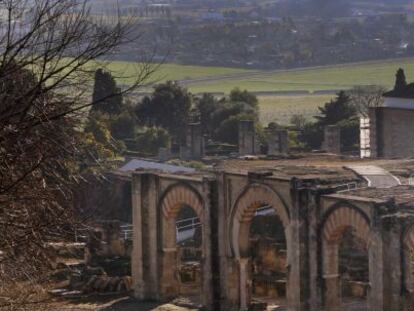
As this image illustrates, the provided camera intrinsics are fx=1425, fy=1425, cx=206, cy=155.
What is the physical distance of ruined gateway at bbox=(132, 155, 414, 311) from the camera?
25047mm

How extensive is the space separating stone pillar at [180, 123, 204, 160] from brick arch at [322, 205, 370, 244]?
24.1m

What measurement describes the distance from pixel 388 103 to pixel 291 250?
1697cm

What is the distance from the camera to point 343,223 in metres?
26.3

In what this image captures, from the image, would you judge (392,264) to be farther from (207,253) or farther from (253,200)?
(207,253)

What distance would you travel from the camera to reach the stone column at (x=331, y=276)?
87.4 feet

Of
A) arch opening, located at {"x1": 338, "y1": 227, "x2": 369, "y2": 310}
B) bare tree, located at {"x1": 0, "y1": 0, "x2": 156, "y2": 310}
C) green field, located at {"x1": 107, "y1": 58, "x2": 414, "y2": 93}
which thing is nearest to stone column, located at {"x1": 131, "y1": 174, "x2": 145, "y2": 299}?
arch opening, located at {"x1": 338, "y1": 227, "x2": 369, "y2": 310}

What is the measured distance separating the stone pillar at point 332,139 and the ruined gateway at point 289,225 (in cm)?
1171

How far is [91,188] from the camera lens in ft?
140

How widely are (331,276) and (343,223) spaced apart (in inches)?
43.1

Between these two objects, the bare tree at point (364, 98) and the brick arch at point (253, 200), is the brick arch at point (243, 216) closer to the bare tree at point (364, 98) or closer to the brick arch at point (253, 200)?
the brick arch at point (253, 200)

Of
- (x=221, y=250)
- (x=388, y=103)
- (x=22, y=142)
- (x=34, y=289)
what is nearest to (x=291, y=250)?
(x=221, y=250)

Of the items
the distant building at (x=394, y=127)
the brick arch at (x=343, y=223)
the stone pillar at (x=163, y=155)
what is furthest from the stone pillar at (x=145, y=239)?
the stone pillar at (x=163, y=155)

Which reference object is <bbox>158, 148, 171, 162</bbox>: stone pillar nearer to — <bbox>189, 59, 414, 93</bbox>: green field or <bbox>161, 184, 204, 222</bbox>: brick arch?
<bbox>161, 184, 204, 222</bbox>: brick arch

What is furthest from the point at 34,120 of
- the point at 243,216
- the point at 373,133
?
the point at 373,133
